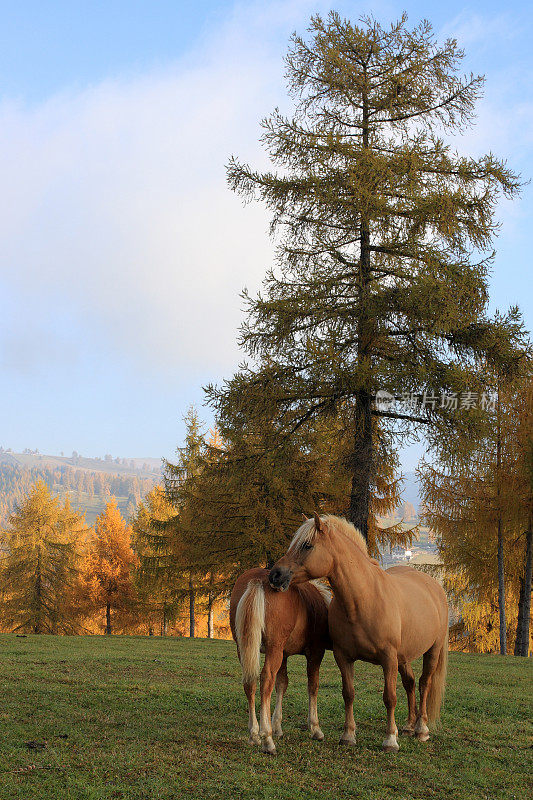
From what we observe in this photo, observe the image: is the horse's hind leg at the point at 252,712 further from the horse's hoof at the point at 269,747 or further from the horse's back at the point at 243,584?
the horse's back at the point at 243,584

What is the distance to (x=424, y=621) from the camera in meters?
6.63

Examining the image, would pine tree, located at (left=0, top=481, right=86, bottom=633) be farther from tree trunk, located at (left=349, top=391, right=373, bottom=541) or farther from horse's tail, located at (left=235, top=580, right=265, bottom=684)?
horse's tail, located at (left=235, top=580, right=265, bottom=684)

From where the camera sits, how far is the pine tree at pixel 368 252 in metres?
13.5

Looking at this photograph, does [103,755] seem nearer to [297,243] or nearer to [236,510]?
[297,243]

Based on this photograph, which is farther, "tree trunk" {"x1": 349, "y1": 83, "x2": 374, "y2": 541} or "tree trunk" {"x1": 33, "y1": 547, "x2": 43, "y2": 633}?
"tree trunk" {"x1": 33, "y1": 547, "x2": 43, "y2": 633}

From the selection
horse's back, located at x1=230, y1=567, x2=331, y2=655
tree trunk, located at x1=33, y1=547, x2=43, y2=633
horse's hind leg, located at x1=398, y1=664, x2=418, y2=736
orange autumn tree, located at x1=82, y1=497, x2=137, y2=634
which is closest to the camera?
horse's back, located at x1=230, y1=567, x2=331, y2=655

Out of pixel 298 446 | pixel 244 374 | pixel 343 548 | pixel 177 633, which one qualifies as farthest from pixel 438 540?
pixel 177 633

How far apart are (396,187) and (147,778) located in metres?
12.6

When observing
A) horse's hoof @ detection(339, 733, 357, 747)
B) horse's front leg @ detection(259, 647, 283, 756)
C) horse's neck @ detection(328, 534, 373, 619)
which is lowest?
horse's hoof @ detection(339, 733, 357, 747)

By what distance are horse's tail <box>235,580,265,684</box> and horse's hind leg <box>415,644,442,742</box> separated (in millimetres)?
2164

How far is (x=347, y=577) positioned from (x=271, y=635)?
90 centimetres

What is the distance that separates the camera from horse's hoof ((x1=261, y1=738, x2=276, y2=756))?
225 inches

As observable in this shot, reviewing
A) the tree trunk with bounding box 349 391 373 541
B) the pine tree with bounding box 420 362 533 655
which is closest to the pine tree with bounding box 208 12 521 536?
the tree trunk with bounding box 349 391 373 541

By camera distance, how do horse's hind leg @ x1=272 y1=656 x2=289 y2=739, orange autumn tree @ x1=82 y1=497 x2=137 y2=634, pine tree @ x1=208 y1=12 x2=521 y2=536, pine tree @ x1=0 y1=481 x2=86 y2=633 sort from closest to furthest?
horse's hind leg @ x1=272 y1=656 x2=289 y2=739 → pine tree @ x1=208 y1=12 x2=521 y2=536 → orange autumn tree @ x1=82 y1=497 x2=137 y2=634 → pine tree @ x1=0 y1=481 x2=86 y2=633
